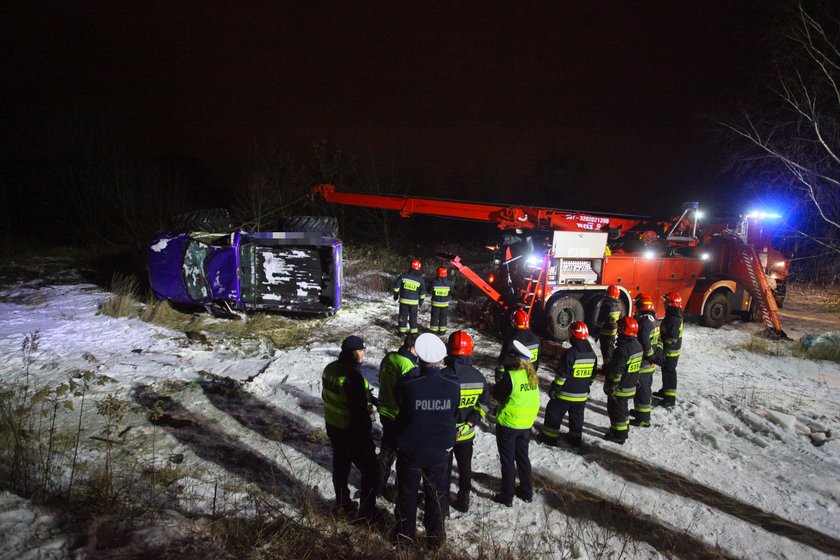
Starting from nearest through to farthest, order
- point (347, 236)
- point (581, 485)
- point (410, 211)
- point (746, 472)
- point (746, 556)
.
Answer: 1. point (746, 556)
2. point (581, 485)
3. point (746, 472)
4. point (410, 211)
5. point (347, 236)

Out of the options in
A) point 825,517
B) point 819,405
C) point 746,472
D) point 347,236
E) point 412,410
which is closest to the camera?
point 412,410

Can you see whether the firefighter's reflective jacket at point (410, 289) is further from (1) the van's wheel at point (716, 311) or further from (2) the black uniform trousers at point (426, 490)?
(1) the van's wheel at point (716, 311)

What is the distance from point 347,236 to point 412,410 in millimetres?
21355

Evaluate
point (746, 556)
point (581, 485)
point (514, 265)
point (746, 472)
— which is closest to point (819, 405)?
point (746, 472)

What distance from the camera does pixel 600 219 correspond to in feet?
32.0

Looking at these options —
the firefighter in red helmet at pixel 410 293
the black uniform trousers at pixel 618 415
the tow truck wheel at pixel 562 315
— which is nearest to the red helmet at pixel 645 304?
the black uniform trousers at pixel 618 415

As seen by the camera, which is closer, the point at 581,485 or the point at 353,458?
the point at 353,458

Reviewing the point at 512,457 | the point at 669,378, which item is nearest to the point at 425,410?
the point at 512,457

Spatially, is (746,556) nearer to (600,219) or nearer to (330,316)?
(600,219)

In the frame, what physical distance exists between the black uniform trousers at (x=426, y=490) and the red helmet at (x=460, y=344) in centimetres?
86

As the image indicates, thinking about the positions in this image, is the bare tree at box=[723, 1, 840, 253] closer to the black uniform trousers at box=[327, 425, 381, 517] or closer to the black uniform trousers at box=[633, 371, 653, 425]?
the black uniform trousers at box=[633, 371, 653, 425]

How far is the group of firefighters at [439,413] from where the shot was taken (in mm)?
3271

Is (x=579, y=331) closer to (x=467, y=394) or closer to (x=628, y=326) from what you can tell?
(x=628, y=326)

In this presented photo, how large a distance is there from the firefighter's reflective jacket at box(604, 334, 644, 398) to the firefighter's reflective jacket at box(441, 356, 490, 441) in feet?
7.15
